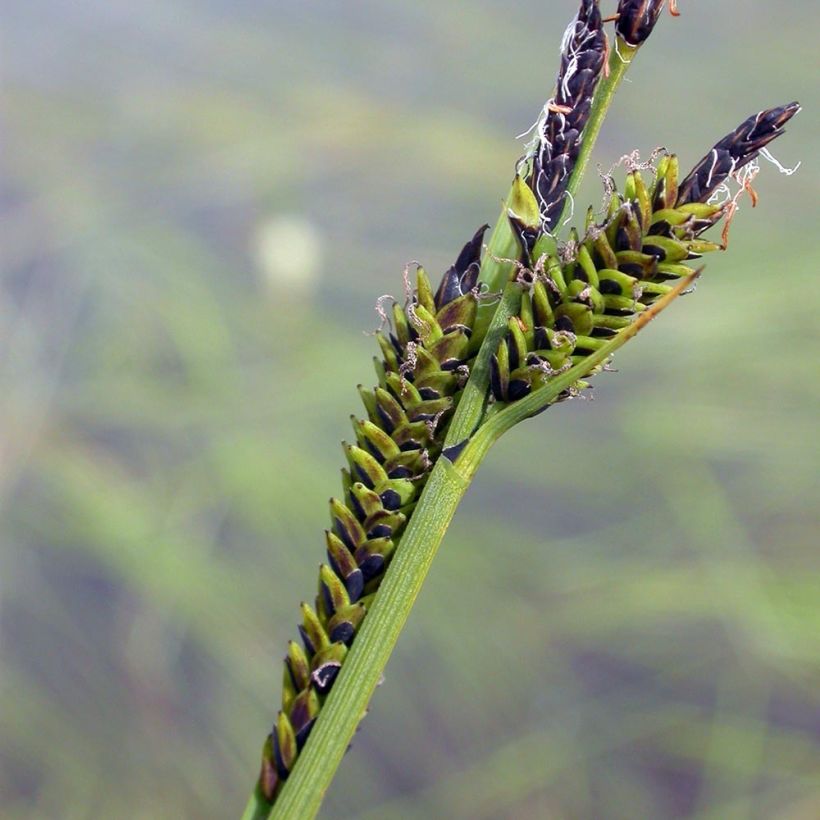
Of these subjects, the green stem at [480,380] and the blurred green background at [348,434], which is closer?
the green stem at [480,380]

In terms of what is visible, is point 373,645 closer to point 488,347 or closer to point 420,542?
point 420,542

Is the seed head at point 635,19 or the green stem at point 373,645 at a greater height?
the seed head at point 635,19

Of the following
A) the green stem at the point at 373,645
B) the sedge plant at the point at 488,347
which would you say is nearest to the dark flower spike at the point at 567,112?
the sedge plant at the point at 488,347

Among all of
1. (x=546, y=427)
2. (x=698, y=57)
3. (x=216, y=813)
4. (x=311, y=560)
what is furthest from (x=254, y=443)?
(x=698, y=57)

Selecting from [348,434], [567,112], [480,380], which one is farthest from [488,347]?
[348,434]

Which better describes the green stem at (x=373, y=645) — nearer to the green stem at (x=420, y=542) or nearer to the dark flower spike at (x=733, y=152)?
the green stem at (x=420, y=542)

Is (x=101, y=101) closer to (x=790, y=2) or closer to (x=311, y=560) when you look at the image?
(x=311, y=560)

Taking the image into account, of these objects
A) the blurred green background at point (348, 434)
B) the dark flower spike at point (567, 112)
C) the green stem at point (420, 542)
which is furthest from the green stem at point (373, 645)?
the blurred green background at point (348, 434)
